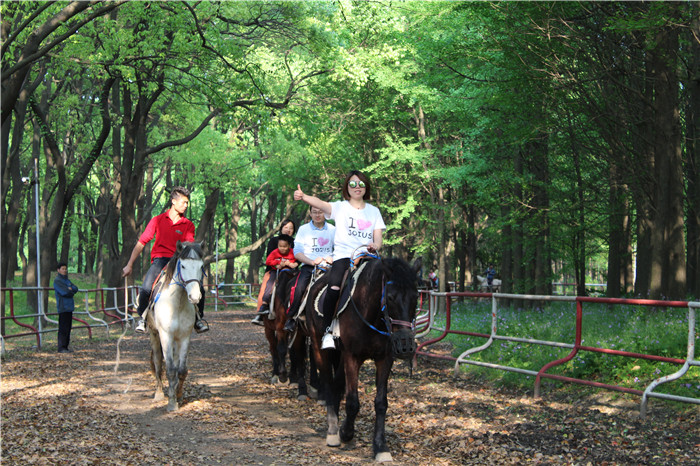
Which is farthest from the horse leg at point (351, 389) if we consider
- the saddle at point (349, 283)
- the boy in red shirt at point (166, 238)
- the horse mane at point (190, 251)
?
the boy in red shirt at point (166, 238)

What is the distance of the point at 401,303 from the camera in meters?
6.89

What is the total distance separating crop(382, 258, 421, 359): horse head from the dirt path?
1.29 m

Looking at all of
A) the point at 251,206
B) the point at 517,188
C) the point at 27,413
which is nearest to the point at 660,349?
the point at 27,413

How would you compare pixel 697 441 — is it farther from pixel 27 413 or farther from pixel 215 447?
pixel 27 413

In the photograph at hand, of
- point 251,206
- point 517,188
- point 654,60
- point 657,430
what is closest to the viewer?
point 657,430

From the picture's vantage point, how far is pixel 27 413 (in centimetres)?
912

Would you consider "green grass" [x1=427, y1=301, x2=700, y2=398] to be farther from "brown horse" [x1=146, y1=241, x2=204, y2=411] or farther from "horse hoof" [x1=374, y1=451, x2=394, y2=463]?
"brown horse" [x1=146, y1=241, x2=204, y2=411]

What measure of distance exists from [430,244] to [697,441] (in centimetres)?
2480

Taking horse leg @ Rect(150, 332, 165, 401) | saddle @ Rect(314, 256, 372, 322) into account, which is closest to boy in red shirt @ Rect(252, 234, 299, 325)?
horse leg @ Rect(150, 332, 165, 401)

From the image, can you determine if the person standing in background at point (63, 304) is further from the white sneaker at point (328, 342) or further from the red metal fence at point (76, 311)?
the white sneaker at point (328, 342)

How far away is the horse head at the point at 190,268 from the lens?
29.3ft

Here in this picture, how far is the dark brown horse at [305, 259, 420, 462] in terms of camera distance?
6.89 meters

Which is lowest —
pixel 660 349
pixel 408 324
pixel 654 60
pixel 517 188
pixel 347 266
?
pixel 660 349

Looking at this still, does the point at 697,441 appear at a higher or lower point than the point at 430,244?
lower
